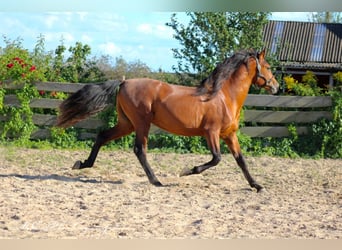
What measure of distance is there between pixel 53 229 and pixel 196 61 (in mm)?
8274

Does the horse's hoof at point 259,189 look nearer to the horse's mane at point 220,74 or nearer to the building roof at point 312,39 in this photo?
the horse's mane at point 220,74

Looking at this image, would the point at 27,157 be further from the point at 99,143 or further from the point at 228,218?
the point at 228,218

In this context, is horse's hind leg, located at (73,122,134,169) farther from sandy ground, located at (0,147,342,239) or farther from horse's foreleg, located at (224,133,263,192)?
horse's foreleg, located at (224,133,263,192)

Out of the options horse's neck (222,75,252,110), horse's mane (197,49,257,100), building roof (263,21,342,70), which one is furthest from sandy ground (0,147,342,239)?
building roof (263,21,342,70)

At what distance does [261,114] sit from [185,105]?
160 inches

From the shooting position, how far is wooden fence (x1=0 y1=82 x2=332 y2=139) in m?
10.3

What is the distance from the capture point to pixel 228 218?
4.71 m

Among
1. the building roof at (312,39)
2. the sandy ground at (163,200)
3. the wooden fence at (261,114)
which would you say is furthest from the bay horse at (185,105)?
the building roof at (312,39)

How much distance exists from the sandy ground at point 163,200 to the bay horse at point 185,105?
416 mm

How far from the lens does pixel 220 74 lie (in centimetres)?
673

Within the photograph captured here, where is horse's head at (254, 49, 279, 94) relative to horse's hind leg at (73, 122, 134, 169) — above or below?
above

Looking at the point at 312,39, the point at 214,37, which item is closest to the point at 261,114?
the point at 214,37

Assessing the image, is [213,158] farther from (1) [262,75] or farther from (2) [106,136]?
(2) [106,136]
